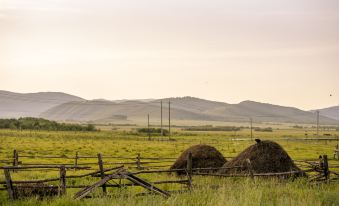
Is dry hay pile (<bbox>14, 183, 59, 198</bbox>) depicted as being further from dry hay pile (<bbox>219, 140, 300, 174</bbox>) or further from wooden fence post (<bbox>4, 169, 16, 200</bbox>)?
dry hay pile (<bbox>219, 140, 300, 174</bbox>)

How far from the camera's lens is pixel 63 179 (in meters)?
12.8

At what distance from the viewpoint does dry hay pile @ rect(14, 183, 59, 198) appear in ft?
39.5

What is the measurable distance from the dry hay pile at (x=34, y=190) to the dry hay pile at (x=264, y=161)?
8.59 m

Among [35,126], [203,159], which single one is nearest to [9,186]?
[203,159]

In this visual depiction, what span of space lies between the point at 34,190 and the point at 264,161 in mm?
10044

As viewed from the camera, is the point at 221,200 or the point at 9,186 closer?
the point at 221,200

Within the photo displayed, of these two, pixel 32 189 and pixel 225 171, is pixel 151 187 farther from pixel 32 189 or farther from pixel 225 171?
pixel 225 171

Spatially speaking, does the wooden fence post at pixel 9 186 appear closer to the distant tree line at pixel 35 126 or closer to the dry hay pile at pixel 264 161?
the dry hay pile at pixel 264 161

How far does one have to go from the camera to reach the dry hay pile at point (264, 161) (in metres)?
19.2

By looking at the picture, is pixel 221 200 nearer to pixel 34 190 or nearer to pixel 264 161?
pixel 34 190

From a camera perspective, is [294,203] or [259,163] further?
[259,163]

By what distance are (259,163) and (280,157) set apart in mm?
962

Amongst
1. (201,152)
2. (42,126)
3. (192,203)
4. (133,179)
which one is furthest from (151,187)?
(42,126)

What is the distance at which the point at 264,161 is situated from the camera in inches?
766
